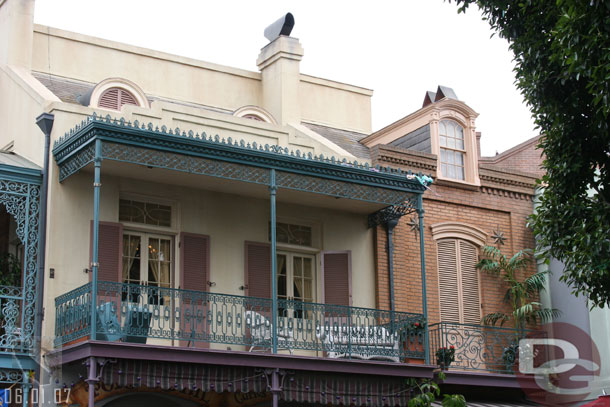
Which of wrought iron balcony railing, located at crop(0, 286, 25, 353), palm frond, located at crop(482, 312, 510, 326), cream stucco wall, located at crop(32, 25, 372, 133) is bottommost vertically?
wrought iron balcony railing, located at crop(0, 286, 25, 353)

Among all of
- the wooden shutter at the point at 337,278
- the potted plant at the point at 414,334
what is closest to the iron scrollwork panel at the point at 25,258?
the wooden shutter at the point at 337,278

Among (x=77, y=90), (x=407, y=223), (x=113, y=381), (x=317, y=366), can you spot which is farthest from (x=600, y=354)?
(x=77, y=90)

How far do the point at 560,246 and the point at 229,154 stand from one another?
5353mm

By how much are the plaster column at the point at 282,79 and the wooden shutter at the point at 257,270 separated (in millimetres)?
3840

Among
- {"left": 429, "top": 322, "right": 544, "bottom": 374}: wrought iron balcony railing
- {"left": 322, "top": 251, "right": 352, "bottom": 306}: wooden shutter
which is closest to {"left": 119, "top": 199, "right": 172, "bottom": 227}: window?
{"left": 322, "top": 251, "right": 352, "bottom": 306}: wooden shutter

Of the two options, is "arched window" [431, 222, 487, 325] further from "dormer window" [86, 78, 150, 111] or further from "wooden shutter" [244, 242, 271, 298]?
"dormer window" [86, 78, 150, 111]

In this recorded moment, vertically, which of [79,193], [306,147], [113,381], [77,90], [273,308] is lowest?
[113,381]

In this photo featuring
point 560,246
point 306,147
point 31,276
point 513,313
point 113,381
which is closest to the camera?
point 560,246

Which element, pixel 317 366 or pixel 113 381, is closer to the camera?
pixel 113 381

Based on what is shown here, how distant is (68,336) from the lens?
1414 centimetres

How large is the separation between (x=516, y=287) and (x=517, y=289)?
5 cm

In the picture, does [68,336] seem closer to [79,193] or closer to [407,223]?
[79,193]

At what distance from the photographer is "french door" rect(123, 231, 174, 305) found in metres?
15.8

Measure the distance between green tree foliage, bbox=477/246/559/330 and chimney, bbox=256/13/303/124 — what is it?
192 inches
